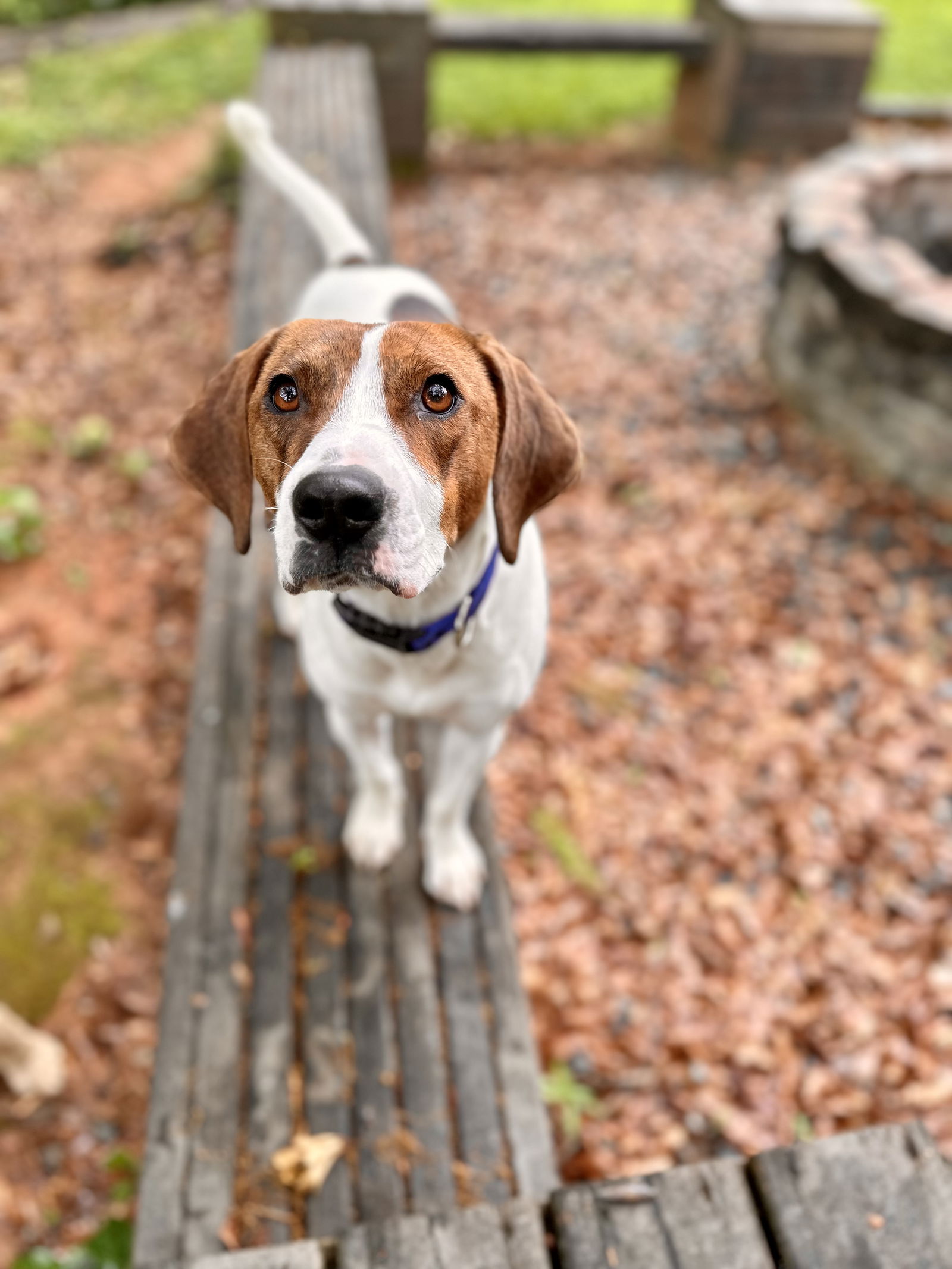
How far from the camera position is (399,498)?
1.72m

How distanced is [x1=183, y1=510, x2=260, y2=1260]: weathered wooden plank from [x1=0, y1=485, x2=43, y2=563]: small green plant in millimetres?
1772

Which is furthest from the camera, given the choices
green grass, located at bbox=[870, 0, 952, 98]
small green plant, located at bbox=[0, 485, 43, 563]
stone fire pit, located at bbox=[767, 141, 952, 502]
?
green grass, located at bbox=[870, 0, 952, 98]

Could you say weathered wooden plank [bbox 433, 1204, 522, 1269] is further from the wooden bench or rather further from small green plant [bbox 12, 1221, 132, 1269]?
small green plant [bbox 12, 1221, 132, 1269]

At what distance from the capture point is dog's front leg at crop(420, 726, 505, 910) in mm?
2803

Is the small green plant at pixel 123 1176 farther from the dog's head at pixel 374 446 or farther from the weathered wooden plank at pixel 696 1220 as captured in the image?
the dog's head at pixel 374 446

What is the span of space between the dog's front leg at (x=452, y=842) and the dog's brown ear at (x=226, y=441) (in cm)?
97

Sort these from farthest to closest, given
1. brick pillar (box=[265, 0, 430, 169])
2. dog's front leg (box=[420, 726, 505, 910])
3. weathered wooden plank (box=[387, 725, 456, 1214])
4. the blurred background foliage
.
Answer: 1. the blurred background foliage
2. brick pillar (box=[265, 0, 430, 169])
3. dog's front leg (box=[420, 726, 505, 910])
4. weathered wooden plank (box=[387, 725, 456, 1214])

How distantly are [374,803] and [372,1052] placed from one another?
761 mm

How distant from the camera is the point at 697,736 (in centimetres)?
433

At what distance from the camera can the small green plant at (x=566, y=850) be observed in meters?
3.81

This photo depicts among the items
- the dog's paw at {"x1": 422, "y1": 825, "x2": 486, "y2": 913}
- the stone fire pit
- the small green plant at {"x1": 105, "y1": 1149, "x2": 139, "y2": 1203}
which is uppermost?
the stone fire pit

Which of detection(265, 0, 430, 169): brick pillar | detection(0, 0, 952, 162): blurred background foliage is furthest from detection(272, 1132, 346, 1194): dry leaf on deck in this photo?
detection(0, 0, 952, 162): blurred background foliage

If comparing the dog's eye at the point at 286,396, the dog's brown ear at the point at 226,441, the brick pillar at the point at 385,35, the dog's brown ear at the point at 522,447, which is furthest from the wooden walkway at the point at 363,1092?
the brick pillar at the point at 385,35

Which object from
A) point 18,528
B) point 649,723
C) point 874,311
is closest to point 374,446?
point 649,723
